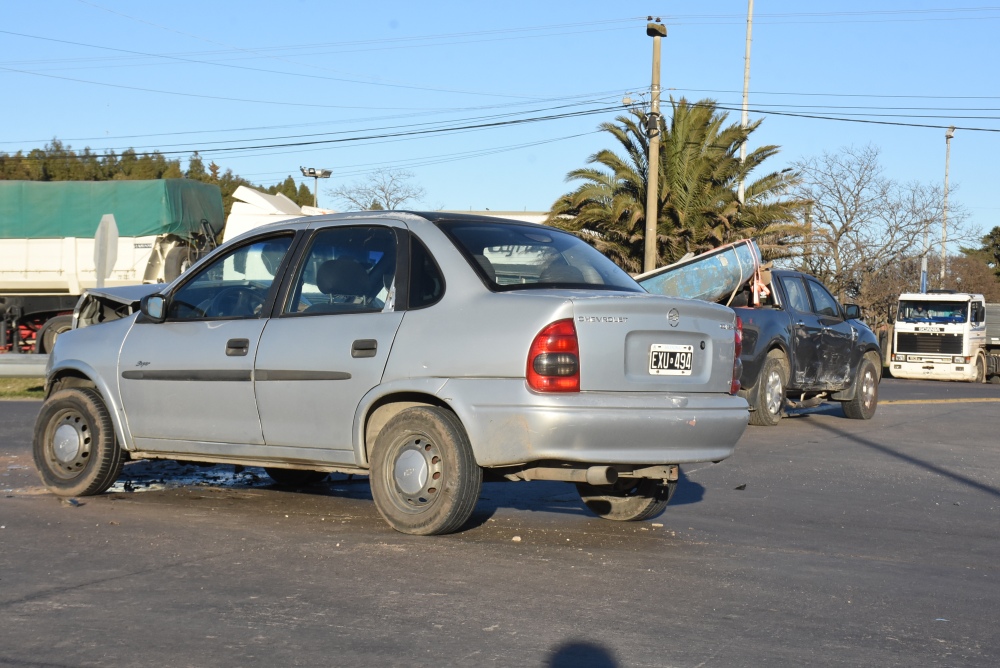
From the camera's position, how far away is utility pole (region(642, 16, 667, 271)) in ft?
81.0

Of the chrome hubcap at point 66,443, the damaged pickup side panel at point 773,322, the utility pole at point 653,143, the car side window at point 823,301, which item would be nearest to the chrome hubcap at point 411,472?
the chrome hubcap at point 66,443

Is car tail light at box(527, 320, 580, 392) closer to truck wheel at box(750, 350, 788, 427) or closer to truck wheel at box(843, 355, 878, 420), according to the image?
truck wheel at box(750, 350, 788, 427)

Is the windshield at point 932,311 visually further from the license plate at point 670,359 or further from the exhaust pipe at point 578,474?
the exhaust pipe at point 578,474

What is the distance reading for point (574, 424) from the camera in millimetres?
5906

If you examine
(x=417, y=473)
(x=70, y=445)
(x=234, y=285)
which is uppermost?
(x=234, y=285)

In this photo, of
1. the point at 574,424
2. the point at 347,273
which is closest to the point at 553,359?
the point at 574,424

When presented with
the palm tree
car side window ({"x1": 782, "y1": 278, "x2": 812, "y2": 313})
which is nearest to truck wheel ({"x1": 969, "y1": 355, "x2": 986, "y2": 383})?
the palm tree

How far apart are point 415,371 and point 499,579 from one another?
1.31 m

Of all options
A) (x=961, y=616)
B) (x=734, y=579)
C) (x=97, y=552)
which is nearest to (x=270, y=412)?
(x=97, y=552)

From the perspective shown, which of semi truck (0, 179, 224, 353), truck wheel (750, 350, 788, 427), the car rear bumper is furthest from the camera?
semi truck (0, 179, 224, 353)

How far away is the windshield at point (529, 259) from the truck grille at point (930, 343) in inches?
1143

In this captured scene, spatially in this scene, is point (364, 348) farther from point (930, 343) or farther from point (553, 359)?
point (930, 343)

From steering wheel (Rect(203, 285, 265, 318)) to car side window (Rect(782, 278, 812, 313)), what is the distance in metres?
9.13

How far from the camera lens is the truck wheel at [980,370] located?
34344 millimetres
